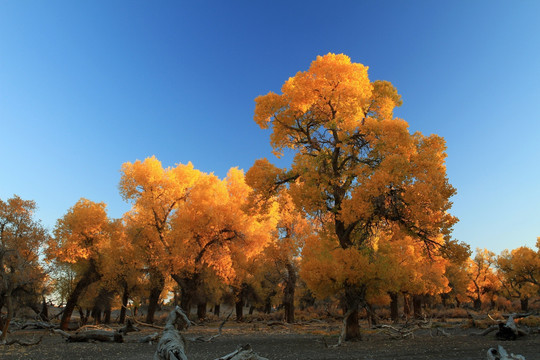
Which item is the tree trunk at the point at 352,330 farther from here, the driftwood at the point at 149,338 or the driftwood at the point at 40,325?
the driftwood at the point at 40,325

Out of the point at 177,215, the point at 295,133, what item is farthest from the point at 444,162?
the point at 177,215

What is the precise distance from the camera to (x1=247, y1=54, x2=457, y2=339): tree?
1248 centimetres

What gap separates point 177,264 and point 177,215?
4.64 m

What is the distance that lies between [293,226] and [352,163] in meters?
17.4

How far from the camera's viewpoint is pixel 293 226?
32125 millimetres

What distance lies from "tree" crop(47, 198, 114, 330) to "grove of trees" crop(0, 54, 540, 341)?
9 cm

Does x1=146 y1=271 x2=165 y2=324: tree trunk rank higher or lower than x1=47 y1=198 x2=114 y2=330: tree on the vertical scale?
lower

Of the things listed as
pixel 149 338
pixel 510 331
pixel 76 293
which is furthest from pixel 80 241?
pixel 510 331

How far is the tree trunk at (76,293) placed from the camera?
82.0 feet

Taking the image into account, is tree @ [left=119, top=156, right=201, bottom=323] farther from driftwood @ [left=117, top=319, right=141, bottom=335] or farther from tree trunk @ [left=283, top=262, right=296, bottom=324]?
tree trunk @ [left=283, top=262, right=296, bottom=324]

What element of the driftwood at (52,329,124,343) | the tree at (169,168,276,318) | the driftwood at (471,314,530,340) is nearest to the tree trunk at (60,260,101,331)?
the tree at (169,168,276,318)

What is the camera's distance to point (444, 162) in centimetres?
1477

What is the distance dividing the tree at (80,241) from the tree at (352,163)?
16359mm

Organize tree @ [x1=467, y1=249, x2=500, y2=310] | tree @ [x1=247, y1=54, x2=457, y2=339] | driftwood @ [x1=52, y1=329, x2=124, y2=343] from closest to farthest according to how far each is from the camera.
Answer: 1. tree @ [x1=247, y1=54, x2=457, y2=339]
2. driftwood @ [x1=52, y1=329, x2=124, y2=343]
3. tree @ [x1=467, y1=249, x2=500, y2=310]
